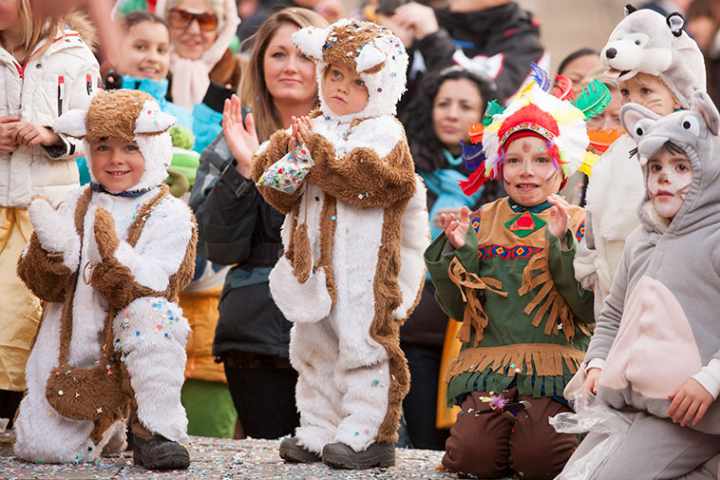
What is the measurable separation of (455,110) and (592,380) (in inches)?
107

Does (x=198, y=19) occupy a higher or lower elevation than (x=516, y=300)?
higher

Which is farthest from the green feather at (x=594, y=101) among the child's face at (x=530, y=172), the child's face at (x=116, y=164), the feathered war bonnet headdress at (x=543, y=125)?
the child's face at (x=116, y=164)

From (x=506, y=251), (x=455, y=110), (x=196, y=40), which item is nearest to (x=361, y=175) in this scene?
(x=506, y=251)

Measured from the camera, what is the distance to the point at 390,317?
201 inches

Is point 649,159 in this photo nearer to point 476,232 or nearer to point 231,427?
point 476,232

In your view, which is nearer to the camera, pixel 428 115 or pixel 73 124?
pixel 73 124

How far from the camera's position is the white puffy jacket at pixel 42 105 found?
215 inches

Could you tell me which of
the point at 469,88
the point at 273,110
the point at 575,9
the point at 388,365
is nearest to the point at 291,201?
the point at 388,365

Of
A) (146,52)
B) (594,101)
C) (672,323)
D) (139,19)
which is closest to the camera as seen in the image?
(672,323)

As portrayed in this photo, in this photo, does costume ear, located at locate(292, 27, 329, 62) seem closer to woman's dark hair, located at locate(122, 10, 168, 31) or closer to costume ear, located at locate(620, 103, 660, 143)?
costume ear, located at locate(620, 103, 660, 143)

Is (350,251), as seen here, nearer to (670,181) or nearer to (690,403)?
(670,181)

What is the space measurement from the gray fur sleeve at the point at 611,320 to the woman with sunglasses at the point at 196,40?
291cm

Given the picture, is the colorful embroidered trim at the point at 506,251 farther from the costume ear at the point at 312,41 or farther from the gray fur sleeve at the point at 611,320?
the costume ear at the point at 312,41

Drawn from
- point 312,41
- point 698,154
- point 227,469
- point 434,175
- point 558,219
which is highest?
point 312,41
